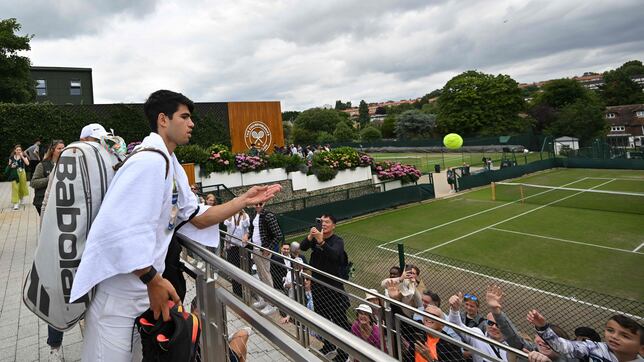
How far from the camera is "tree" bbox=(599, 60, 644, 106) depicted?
83.9 meters

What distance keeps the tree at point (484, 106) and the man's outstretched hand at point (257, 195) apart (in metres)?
68.1

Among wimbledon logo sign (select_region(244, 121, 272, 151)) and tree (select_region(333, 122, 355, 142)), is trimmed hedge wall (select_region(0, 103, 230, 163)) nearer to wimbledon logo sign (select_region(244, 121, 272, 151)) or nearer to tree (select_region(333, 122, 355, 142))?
wimbledon logo sign (select_region(244, 121, 272, 151))

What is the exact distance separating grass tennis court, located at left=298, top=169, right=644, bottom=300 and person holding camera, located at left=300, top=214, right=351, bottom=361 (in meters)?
6.44

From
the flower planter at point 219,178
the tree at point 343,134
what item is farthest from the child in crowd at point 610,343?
the tree at point 343,134

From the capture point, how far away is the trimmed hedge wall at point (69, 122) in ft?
65.4

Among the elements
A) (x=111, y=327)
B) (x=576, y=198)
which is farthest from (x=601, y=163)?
(x=111, y=327)

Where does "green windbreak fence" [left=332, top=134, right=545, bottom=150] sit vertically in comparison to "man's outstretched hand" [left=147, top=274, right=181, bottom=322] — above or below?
above

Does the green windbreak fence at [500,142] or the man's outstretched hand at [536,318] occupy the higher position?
the green windbreak fence at [500,142]

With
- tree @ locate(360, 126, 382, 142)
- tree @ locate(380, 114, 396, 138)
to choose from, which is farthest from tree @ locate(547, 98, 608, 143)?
tree @ locate(380, 114, 396, 138)

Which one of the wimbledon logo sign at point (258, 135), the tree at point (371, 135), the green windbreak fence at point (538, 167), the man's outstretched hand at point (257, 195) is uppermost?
the tree at point (371, 135)

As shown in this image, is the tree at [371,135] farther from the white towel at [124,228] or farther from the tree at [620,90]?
the white towel at [124,228]

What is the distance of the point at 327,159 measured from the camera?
1908 cm

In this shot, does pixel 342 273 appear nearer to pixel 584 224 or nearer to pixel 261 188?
pixel 261 188

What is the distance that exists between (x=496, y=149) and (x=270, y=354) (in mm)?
54197
